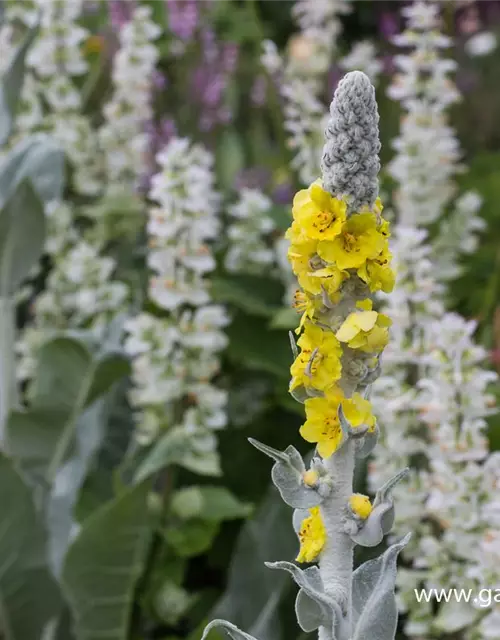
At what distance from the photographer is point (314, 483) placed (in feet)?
1.07

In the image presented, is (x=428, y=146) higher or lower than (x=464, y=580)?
higher

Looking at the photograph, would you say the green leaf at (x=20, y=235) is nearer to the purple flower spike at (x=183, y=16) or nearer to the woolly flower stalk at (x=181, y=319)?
the woolly flower stalk at (x=181, y=319)

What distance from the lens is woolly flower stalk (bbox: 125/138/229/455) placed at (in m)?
0.79

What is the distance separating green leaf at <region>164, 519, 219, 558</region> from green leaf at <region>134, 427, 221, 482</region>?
0.06m

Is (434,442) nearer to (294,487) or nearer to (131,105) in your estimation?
(294,487)

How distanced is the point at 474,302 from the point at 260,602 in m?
0.51

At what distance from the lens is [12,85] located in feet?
2.94

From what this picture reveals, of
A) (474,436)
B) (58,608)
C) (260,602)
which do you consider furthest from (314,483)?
(58,608)

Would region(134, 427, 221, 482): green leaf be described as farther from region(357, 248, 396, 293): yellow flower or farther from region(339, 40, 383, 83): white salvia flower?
region(339, 40, 383, 83): white salvia flower

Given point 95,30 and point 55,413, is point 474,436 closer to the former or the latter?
point 55,413

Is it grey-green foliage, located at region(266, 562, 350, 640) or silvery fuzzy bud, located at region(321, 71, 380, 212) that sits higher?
silvery fuzzy bud, located at region(321, 71, 380, 212)

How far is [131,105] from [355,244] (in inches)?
33.9

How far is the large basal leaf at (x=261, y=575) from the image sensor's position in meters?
0.77

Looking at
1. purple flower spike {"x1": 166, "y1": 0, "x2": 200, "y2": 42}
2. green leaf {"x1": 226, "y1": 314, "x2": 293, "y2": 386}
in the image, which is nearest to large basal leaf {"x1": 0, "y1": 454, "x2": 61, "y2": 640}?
green leaf {"x1": 226, "y1": 314, "x2": 293, "y2": 386}
